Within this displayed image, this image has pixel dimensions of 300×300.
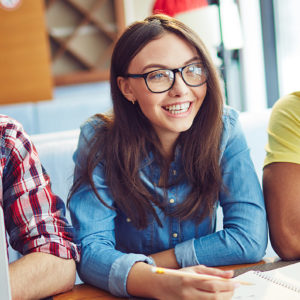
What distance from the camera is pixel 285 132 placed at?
1.09 metres

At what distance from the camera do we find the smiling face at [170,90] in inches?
41.2

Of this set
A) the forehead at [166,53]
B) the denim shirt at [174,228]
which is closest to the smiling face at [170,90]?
the forehead at [166,53]

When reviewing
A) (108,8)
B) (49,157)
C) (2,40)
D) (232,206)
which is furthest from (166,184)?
(108,8)

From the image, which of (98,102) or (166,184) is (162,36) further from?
(98,102)

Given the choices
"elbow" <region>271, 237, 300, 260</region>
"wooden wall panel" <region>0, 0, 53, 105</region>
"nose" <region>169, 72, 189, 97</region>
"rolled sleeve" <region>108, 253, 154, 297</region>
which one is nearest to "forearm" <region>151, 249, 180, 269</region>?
"rolled sleeve" <region>108, 253, 154, 297</region>

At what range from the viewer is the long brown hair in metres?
1.08

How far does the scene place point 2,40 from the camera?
405cm

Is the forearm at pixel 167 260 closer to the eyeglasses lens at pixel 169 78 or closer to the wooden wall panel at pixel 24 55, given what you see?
the eyeglasses lens at pixel 169 78

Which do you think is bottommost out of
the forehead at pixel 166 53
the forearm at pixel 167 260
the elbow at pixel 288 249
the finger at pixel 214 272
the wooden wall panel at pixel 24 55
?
the forearm at pixel 167 260

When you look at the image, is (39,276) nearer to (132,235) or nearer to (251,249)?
(132,235)

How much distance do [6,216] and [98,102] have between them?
79.7 inches

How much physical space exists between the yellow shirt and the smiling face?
0.18m

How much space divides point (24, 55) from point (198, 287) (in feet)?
11.7

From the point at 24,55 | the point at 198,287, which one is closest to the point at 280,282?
the point at 198,287
